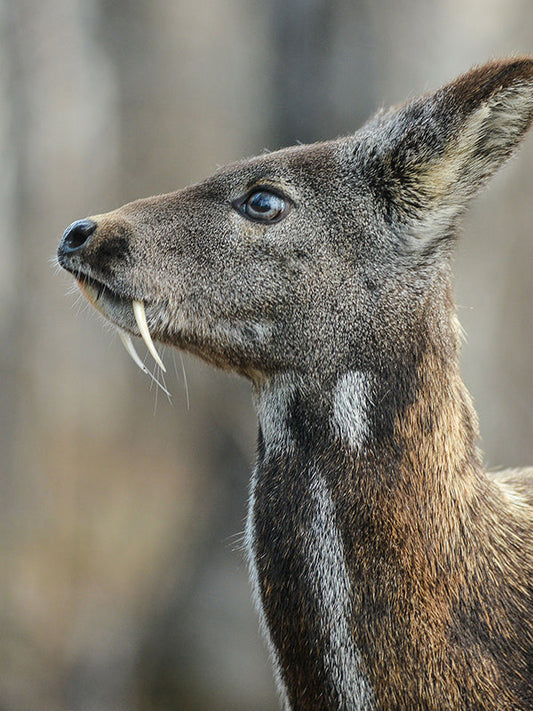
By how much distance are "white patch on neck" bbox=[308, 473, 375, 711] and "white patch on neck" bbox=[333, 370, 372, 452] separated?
0.55ft

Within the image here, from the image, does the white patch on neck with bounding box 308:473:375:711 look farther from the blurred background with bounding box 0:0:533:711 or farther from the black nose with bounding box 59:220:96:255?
the blurred background with bounding box 0:0:533:711

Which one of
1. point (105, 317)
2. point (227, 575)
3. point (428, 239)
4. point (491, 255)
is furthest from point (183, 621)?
point (428, 239)

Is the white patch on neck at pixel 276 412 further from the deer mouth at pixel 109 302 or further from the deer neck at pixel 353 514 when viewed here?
the deer mouth at pixel 109 302

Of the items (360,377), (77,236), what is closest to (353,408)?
(360,377)

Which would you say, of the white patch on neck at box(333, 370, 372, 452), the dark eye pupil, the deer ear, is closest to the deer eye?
the dark eye pupil

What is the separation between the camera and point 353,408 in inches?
106

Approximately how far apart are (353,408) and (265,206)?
0.77 metres

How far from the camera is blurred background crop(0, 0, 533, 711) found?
19.1 feet

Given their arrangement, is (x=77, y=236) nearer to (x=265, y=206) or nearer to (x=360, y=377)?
(x=265, y=206)

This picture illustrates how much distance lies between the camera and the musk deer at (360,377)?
259 cm

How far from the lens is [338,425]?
2.70 meters

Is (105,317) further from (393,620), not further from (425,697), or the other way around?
(425,697)

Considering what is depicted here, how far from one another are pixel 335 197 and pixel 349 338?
513 millimetres

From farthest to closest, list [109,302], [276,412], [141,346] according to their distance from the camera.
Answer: [141,346] → [109,302] → [276,412]
